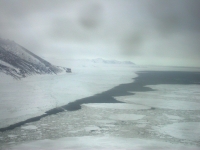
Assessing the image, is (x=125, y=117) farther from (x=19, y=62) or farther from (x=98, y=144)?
(x=19, y=62)

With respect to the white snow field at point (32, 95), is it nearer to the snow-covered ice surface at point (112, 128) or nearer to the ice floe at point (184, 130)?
the snow-covered ice surface at point (112, 128)

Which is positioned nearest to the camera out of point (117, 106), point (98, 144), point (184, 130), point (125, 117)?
point (98, 144)

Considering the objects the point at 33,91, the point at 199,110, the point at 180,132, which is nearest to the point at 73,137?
the point at 180,132

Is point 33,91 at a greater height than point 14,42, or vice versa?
point 14,42

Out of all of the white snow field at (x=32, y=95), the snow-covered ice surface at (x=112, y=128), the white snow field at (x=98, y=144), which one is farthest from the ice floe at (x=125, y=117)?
the white snow field at (x=32, y=95)

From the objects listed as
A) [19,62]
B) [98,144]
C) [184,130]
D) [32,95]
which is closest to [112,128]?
[98,144]

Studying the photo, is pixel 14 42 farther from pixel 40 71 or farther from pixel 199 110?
pixel 199 110

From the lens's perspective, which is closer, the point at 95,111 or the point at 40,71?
the point at 95,111

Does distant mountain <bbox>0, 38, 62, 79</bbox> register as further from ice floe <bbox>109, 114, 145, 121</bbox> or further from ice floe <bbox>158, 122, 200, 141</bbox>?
ice floe <bbox>158, 122, 200, 141</bbox>
